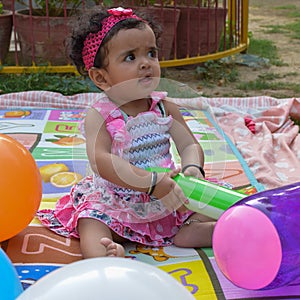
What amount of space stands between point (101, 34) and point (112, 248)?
0.65 metres

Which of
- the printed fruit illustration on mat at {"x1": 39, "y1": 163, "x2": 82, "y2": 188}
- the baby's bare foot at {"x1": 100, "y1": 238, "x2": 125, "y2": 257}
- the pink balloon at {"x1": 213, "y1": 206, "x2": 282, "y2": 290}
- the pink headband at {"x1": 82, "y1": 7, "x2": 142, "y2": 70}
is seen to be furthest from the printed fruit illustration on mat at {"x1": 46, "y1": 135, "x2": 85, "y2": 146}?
the pink balloon at {"x1": 213, "y1": 206, "x2": 282, "y2": 290}

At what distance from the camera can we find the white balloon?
1.00 metres

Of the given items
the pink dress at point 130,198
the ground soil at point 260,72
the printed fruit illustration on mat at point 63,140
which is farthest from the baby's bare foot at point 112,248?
the ground soil at point 260,72

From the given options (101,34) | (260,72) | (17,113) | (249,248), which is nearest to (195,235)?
(249,248)

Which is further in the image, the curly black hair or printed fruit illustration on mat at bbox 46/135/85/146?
printed fruit illustration on mat at bbox 46/135/85/146

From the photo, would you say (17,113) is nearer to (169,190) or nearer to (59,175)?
(59,175)

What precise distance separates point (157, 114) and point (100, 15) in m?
0.35

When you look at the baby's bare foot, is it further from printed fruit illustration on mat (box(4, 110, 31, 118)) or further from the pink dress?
printed fruit illustration on mat (box(4, 110, 31, 118))

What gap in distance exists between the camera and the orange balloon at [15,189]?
161cm

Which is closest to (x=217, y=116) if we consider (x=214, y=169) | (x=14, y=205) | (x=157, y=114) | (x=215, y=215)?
(x=214, y=169)

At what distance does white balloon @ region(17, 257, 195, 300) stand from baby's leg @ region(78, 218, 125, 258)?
0.55m

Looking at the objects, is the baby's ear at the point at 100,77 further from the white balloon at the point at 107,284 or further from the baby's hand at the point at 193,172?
the white balloon at the point at 107,284

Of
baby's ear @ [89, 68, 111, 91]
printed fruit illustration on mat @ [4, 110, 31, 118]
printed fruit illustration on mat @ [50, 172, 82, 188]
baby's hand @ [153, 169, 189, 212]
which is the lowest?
printed fruit illustration on mat @ [4, 110, 31, 118]

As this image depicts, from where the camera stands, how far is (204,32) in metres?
4.82
